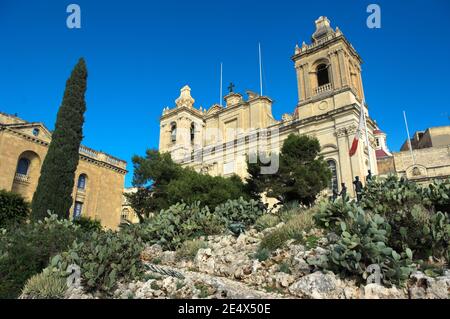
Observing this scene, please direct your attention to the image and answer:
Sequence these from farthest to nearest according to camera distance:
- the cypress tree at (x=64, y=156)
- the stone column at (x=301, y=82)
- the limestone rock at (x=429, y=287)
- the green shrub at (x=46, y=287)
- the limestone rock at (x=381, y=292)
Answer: the stone column at (x=301, y=82)
the cypress tree at (x=64, y=156)
the green shrub at (x=46, y=287)
the limestone rock at (x=381, y=292)
the limestone rock at (x=429, y=287)

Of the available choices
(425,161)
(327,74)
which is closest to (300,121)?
(327,74)

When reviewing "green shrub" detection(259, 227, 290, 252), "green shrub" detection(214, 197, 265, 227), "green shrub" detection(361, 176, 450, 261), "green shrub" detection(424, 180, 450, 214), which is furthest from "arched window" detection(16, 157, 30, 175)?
"green shrub" detection(424, 180, 450, 214)

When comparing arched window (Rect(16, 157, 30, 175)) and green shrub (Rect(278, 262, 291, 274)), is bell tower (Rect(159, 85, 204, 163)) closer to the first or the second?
arched window (Rect(16, 157, 30, 175))

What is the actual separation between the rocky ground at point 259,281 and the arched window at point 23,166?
68.5 feet

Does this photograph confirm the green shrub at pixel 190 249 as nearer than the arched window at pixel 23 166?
Yes

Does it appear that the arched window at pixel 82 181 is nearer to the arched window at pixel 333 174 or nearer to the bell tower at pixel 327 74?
the bell tower at pixel 327 74

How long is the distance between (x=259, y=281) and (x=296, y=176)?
13.1 metres

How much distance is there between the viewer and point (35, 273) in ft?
27.1

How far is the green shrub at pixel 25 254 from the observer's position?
25.2 feet

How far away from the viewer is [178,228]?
41.8 feet

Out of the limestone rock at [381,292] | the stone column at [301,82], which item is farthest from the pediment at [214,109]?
the limestone rock at [381,292]

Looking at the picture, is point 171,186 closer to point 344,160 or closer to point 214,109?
point 344,160

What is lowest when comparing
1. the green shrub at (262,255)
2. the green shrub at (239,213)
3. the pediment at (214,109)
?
the green shrub at (262,255)
